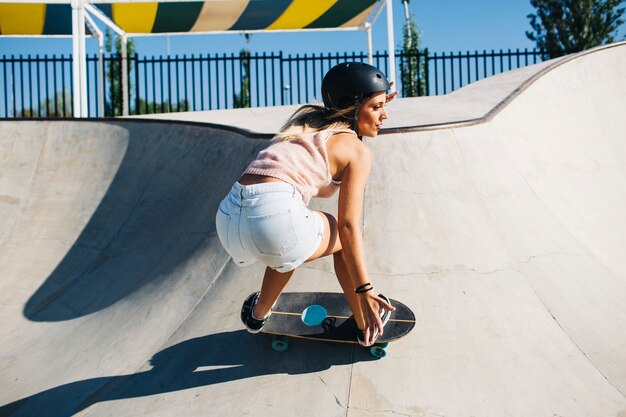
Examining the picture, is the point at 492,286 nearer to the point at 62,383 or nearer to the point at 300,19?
the point at 62,383

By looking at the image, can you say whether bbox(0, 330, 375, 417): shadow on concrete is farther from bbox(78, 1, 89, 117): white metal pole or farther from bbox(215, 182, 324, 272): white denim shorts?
bbox(78, 1, 89, 117): white metal pole

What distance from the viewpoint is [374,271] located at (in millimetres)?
3883

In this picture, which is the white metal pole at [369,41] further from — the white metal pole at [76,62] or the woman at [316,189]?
the woman at [316,189]

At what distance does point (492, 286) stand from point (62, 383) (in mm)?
2821

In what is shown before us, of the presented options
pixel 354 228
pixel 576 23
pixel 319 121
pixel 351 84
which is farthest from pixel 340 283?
pixel 576 23

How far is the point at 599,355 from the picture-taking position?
3.44 metres

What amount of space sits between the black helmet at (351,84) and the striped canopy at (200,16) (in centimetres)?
872

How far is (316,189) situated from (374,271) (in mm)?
1287

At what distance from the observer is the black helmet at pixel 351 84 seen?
9.21 feet

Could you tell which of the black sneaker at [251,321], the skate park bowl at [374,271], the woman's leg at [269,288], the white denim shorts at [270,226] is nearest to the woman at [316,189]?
the white denim shorts at [270,226]

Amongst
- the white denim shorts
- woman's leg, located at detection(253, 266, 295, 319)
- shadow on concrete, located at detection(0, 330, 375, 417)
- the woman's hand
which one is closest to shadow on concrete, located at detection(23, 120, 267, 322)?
shadow on concrete, located at detection(0, 330, 375, 417)

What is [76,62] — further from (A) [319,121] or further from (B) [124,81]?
(A) [319,121]

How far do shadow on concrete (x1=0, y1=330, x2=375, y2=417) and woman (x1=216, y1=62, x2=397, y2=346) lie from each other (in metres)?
0.63

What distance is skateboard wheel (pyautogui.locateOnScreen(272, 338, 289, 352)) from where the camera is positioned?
336cm
